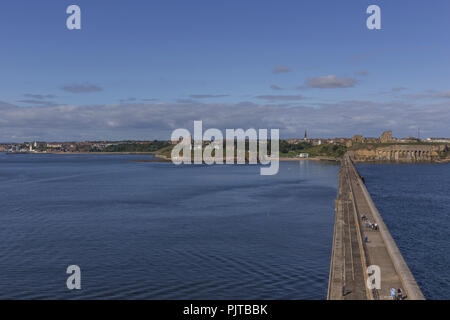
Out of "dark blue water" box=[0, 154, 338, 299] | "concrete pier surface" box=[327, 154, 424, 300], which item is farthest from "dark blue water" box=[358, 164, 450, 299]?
"dark blue water" box=[0, 154, 338, 299]

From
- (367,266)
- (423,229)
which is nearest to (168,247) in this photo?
(367,266)

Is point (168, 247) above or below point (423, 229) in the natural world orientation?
below

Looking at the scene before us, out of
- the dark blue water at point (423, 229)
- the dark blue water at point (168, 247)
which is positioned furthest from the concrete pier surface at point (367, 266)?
the dark blue water at point (423, 229)

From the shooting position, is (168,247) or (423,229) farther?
(423,229)

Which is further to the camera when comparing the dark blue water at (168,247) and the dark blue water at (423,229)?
the dark blue water at (423,229)

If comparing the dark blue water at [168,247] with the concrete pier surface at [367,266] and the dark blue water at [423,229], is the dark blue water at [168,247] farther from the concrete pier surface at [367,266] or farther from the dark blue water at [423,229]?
the dark blue water at [423,229]

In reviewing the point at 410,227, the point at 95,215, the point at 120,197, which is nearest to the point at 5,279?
the point at 95,215

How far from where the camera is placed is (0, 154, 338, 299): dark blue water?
77.8 ft

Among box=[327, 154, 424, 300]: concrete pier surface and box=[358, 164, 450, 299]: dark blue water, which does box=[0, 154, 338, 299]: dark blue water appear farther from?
box=[358, 164, 450, 299]: dark blue water

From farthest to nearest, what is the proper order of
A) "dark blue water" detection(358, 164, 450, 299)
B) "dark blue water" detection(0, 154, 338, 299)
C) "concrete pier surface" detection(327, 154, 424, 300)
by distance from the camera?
"dark blue water" detection(358, 164, 450, 299), "dark blue water" detection(0, 154, 338, 299), "concrete pier surface" detection(327, 154, 424, 300)

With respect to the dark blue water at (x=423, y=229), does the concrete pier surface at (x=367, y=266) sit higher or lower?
higher

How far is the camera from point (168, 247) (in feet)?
107

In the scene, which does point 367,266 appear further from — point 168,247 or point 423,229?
point 423,229

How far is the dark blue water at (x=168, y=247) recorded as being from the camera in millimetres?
23703
